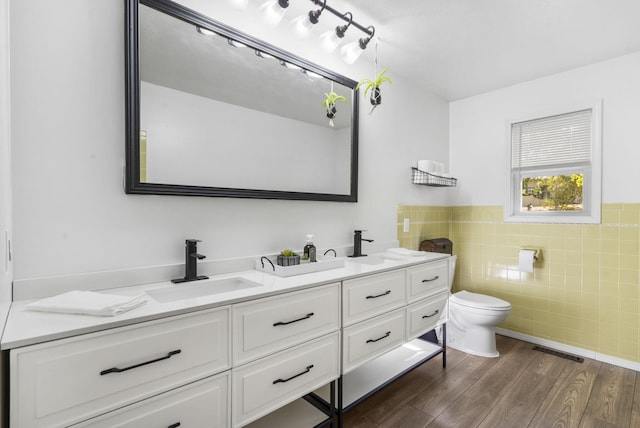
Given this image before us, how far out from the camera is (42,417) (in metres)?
0.85

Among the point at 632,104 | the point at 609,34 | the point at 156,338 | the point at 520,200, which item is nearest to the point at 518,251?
the point at 520,200

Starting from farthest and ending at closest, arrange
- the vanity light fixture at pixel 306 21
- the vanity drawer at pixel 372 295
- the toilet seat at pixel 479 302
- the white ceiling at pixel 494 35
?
the toilet seat at pixel 479 302 < the white ceiling at pixel 494 35 < the vanity light fixture at pixel 306 21 < the vanity drawer at pixel 372 295

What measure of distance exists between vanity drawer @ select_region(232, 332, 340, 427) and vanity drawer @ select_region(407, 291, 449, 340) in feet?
2.22

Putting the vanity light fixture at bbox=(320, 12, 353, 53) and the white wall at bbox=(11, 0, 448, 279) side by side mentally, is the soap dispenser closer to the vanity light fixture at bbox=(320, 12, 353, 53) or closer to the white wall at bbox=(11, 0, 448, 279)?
the white wall at bbox=(11, 0, 448, 279)

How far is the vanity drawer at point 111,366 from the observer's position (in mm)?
831

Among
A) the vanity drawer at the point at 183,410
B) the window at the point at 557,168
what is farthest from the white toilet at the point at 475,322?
the vanity drawer at the point at 183,410

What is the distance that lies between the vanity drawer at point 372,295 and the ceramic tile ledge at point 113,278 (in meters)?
0.58

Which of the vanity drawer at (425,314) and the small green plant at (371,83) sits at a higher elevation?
the small green plant at (371,83)

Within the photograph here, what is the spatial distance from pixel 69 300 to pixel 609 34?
3.39 metres

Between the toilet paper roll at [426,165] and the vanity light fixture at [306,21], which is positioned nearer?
the vanity light fixture at [306,21]

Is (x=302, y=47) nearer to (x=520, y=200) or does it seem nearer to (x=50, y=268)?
Result: (x=50, y=268)

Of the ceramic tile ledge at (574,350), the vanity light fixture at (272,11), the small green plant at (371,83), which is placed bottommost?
the ceramic tile ledge at (574,350)

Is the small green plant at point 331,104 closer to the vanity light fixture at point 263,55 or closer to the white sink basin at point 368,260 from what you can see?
the vanity light fixture at point 263,55

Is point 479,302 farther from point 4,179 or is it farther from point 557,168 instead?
point 4,179
